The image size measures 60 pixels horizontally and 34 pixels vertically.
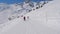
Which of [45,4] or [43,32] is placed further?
[45,4]

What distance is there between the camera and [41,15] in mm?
1014

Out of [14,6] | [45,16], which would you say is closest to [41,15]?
[45,16]

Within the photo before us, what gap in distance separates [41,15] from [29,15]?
0.11 metres

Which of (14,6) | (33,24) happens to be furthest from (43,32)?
(14,6)

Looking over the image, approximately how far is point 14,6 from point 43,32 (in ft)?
1.17

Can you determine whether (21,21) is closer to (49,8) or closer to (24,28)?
(24,28)

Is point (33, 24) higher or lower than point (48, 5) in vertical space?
lower

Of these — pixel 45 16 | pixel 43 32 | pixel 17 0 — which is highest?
pixel 17 0

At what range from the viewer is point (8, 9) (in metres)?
1.02

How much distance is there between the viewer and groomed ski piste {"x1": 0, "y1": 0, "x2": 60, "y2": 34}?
0.94 m

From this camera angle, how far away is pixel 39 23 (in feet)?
Result: 3.21

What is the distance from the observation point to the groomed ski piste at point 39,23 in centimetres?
94

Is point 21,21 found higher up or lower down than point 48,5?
lower down

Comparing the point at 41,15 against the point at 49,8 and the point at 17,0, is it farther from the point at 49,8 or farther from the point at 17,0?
the point at 17,0
